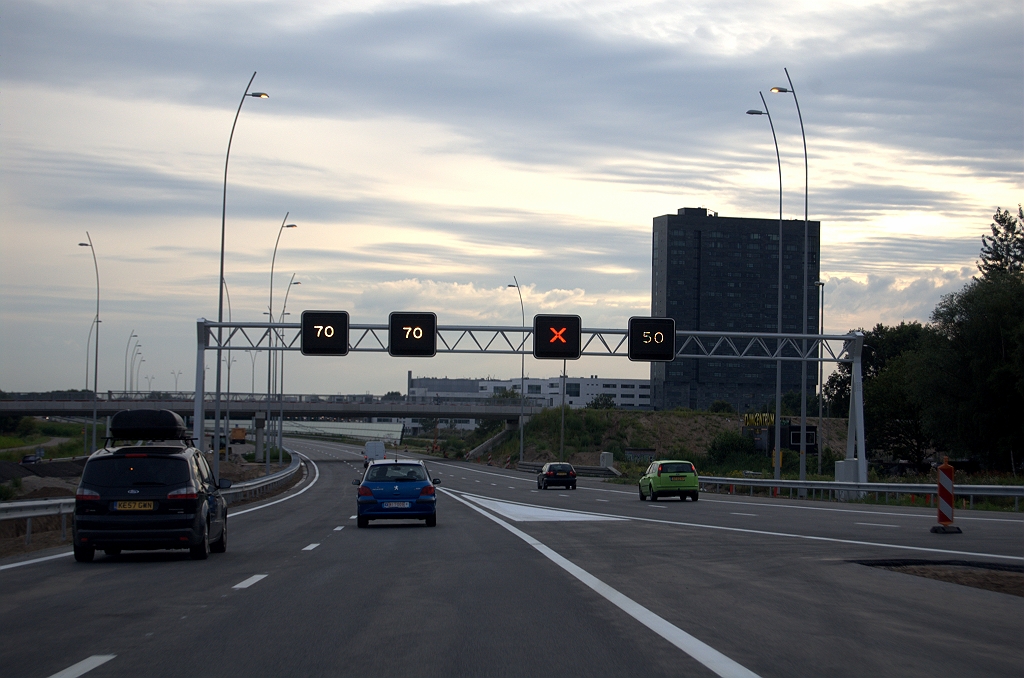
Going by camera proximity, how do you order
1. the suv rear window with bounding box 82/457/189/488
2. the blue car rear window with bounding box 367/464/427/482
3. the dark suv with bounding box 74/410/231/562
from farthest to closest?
the blue car rear window with bounding box 367/464/427/482
the suv rear window with bounding box 82/457/189/488
the dark suv with bounding box 74/410/231/562

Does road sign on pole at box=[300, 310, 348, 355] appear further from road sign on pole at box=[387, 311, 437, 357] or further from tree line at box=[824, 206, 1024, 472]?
tree line at box=[824, 206, 1024, 472]

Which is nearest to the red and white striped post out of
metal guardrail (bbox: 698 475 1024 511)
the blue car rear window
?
metal guardrail (bbox: 698 475 1024 511)

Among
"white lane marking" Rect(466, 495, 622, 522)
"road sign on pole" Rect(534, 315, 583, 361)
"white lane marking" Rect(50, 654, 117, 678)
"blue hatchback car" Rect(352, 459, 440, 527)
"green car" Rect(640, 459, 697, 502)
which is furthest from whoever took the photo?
"road sign on pole" Rect(534, 315, 583, 361)

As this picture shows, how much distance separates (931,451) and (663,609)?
9064 centimetres

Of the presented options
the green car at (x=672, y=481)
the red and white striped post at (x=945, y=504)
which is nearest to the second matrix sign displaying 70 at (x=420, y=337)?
the green car at (x=672, y=481)

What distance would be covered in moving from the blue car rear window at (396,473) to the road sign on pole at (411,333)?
1620 cm

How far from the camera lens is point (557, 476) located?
5331 centimetres

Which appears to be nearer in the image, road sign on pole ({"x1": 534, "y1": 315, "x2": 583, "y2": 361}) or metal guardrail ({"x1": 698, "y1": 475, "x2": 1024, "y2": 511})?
metal guardrail ({"x1": 698, "y1": 475, "x2": 1024, "y2": 511})

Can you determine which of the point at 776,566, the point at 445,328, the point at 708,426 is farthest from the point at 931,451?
the point at 776,566

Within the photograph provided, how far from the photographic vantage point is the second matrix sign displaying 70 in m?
40.7

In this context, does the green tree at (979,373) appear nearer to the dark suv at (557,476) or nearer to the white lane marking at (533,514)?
the dark suv at (557,476)

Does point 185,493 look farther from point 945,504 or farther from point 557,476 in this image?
point 557,476

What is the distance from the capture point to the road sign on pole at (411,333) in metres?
40.7

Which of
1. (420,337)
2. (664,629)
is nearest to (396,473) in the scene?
(664,629)
